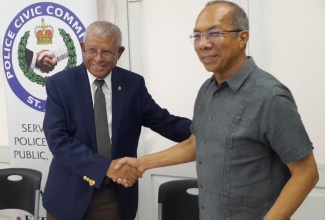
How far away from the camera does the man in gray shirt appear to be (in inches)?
44.4

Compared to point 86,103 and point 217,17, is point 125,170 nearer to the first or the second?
point 86,103

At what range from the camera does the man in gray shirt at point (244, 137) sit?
113 centimetres

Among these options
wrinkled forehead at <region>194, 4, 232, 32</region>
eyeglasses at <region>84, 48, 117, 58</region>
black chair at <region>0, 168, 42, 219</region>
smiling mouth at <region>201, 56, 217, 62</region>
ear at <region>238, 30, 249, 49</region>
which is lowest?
black chair at <region>0, 168, 42, 219</region>

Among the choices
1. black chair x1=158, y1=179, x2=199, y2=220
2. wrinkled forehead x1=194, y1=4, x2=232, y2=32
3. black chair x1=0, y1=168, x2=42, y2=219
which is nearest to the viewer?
wrinkled forehead x1=194, y1=4, x2=232, y2=32

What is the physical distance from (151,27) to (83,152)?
1.30m

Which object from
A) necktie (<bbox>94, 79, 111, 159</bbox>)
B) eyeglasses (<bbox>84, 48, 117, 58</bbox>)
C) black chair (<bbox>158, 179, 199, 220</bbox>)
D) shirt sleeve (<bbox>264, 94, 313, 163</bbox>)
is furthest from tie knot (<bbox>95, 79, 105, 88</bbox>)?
shirt sleeve (<bbox>264, 94, 313, 163</bbox>)

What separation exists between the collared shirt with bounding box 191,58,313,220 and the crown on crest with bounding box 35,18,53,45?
1.71m

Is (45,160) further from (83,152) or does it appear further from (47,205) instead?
(83,152)

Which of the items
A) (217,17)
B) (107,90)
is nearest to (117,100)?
(107,90)

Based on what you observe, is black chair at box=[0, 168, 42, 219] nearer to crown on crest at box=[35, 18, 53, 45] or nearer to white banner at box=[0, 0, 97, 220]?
white banner at box=[0, 0, 97, 220]

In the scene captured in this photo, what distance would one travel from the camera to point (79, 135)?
1.79 meters

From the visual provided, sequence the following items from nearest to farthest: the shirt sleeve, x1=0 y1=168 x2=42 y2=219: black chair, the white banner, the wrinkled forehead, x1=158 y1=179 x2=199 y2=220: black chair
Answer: the shirt sleeve, the wrinkled forehead, x1=158 y1=179 x2=199 y2=220: black chair, x1=0 y1=168 x2=42 y2=219: black chair, the white banner

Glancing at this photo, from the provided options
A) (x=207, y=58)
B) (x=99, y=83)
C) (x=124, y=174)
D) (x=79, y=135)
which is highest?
(x=207, y=58)

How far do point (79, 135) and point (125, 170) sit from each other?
0.29 meters
